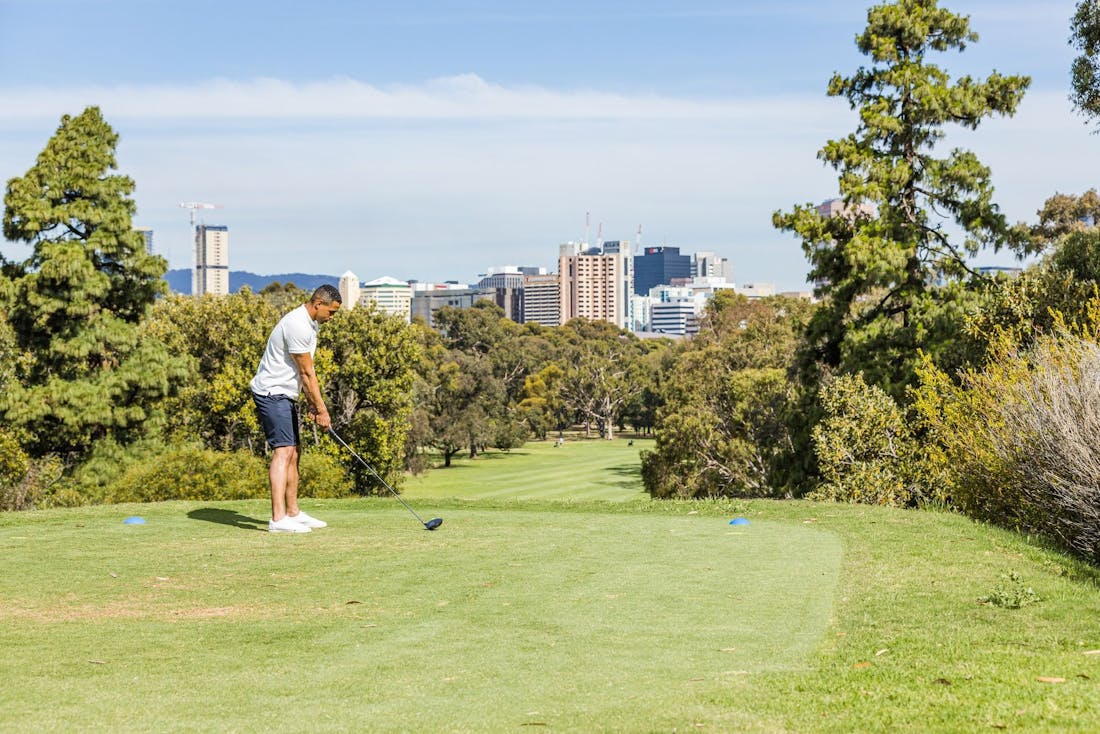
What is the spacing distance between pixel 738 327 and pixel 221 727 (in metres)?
64.5

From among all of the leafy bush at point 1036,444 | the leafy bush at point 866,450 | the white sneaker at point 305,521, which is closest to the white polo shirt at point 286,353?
the white sneaker at point 305,521

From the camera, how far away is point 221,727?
194 inches

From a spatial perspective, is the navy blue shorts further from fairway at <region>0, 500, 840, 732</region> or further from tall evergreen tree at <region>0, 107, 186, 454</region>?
tall evergreen tree at <region>0, 107, 186, 454</region>

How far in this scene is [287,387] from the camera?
440 inches

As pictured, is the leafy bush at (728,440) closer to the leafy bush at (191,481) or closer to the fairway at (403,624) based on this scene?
the leafy bush at (191,481)

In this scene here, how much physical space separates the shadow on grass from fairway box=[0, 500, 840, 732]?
0.72m

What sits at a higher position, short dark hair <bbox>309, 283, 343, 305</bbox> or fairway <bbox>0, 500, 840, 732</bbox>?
short dark hair <bbox>309, 283, 343, 305</bbox>

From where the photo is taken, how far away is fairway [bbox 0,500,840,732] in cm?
524

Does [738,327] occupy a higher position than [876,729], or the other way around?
[738,327]

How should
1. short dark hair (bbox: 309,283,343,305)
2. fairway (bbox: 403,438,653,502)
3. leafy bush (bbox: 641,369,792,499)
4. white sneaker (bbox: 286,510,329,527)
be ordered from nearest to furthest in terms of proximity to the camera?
short dark hair (bbox: 309,283,343,305), white sneaker (bbox: 286,510,329,527), leafy bush (bbox: 641,369,792,499), fairway (bbox: 403,438,653,502)

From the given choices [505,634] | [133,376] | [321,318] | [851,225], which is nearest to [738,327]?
[851,225]

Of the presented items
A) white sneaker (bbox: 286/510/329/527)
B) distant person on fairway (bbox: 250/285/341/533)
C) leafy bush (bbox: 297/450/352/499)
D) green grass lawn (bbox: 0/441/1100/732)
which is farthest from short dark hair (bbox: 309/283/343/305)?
leafy bush (bbox: 297/450/352/499)

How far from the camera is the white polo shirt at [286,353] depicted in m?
11.1

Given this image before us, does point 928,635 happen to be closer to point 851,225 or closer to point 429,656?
point 429,656
